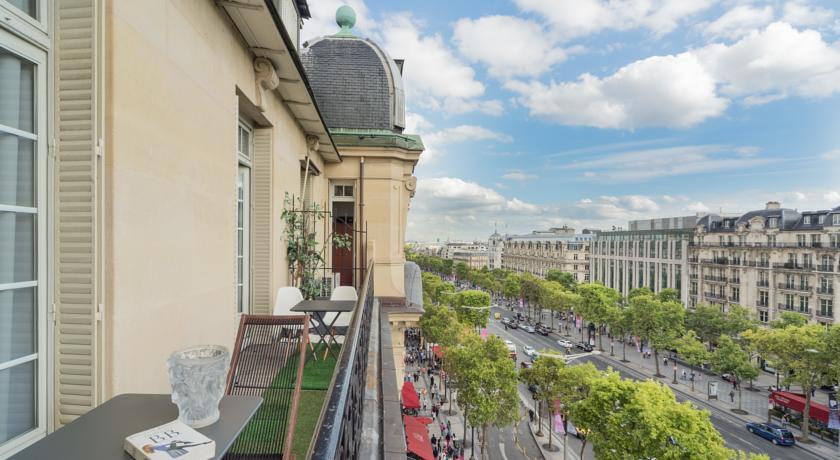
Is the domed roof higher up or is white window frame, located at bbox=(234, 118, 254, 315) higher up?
the domed roof

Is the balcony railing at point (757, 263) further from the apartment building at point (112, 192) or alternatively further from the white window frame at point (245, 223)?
the apartment building at point (112, 192)

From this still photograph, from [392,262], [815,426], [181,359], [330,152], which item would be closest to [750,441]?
[815,426]

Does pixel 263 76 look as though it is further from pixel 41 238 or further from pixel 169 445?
pixel 169 445

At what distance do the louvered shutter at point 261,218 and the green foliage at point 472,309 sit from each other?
42569mm

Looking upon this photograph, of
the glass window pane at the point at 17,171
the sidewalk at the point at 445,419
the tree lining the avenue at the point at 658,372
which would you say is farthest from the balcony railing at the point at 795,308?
the glass window pane at the point at 17,171

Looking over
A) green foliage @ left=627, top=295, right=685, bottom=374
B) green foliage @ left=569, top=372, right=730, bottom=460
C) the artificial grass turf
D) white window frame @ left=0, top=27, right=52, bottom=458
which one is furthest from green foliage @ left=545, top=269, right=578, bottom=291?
white window frame @ left=0, top=27, right=52, bottom=458

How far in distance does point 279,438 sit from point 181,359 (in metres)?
2.13

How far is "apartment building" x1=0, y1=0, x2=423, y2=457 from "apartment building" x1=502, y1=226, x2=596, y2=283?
8905 centimetres

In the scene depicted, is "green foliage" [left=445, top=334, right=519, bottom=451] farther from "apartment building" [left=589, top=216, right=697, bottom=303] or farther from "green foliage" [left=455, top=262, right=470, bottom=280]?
"green foliage" [left=455, top=262, right=470, bottom=280]

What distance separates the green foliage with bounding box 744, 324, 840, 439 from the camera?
25312 mm

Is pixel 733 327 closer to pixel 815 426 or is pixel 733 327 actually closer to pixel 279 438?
pixel 815 426

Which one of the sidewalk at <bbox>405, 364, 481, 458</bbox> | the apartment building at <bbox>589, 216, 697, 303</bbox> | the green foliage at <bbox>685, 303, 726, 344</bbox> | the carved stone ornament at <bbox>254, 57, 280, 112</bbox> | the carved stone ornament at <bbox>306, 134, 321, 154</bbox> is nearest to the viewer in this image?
the carved stone ornament at <bbox>254, 57, 280, 112</bbox>

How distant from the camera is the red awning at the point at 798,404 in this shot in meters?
25.7

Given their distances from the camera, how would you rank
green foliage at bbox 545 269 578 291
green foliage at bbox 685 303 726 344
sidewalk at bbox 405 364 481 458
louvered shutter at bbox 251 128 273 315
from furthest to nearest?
green foliage at bbox 545 269 578 291, green foliage at bbox 685 303 726 344, sidewalk at bbox 405 364 481 458, louvered shutter at bbox 251 128 273 315
